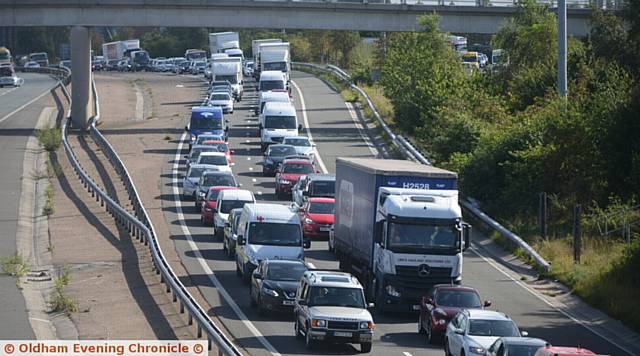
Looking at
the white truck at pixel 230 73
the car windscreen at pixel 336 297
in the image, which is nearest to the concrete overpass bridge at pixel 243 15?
the white truck at pixel 230 73

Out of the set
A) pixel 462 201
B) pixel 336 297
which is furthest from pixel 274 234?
pixel 462 201

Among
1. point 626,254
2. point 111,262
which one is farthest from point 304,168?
point 626,254

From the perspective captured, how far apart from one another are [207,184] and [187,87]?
57.1m

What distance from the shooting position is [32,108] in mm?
89000

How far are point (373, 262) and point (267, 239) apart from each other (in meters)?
4.10

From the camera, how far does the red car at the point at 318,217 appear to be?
132 feet

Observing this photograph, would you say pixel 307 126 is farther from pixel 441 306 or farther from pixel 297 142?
pixel 441 306

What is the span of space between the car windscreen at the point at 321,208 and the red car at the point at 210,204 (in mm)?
3798

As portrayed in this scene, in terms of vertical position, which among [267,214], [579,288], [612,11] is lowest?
[579,288]

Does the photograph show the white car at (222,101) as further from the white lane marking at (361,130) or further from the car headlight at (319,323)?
the car headlight at (319,323)

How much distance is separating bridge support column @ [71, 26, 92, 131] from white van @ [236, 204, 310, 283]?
40537 millimetres

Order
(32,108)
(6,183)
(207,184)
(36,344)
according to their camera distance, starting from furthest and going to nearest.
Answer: (32,108)
(6,183)
(207,184)
(36,344)

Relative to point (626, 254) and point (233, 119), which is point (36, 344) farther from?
point (233, 119)

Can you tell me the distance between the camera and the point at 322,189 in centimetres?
4259
